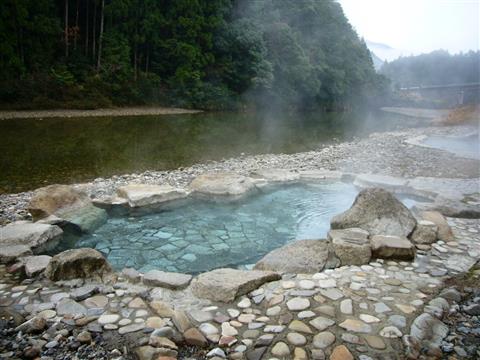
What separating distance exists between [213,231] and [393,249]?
2.57 m

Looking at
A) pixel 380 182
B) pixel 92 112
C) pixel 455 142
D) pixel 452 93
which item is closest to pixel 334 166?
pixel 380 182

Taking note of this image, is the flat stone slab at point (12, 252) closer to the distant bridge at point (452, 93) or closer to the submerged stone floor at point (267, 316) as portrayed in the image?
the submerged stone floor at point (267, 316)

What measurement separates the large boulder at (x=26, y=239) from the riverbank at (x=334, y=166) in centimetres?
129

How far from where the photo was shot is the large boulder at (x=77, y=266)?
10.7 feet

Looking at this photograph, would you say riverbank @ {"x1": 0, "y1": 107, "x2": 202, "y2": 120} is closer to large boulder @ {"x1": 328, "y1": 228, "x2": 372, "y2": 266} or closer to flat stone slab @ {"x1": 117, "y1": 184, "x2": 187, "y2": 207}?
flat stone slab @ {"x1": 117, "y1": 184, "x2": 187, "y2": 207}

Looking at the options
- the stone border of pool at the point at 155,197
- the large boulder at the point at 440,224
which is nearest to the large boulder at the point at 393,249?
the large boulder at the point at 440,224

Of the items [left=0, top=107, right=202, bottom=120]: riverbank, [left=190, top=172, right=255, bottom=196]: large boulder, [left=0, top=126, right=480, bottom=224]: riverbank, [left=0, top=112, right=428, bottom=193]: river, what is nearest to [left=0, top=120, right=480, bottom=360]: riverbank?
[left=190, top=172, right=255, bottom=196]: large boulder

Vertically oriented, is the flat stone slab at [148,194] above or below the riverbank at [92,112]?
below

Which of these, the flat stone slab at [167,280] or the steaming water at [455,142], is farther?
the steaming water at [455,142]

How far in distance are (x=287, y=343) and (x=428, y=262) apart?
7.08 ft

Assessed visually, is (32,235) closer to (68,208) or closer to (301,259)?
(68,208)

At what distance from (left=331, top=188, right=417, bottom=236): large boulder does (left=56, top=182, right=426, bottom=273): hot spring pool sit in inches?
30.0

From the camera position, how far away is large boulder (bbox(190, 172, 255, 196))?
636cm

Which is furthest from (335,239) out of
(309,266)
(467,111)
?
(467,111)
